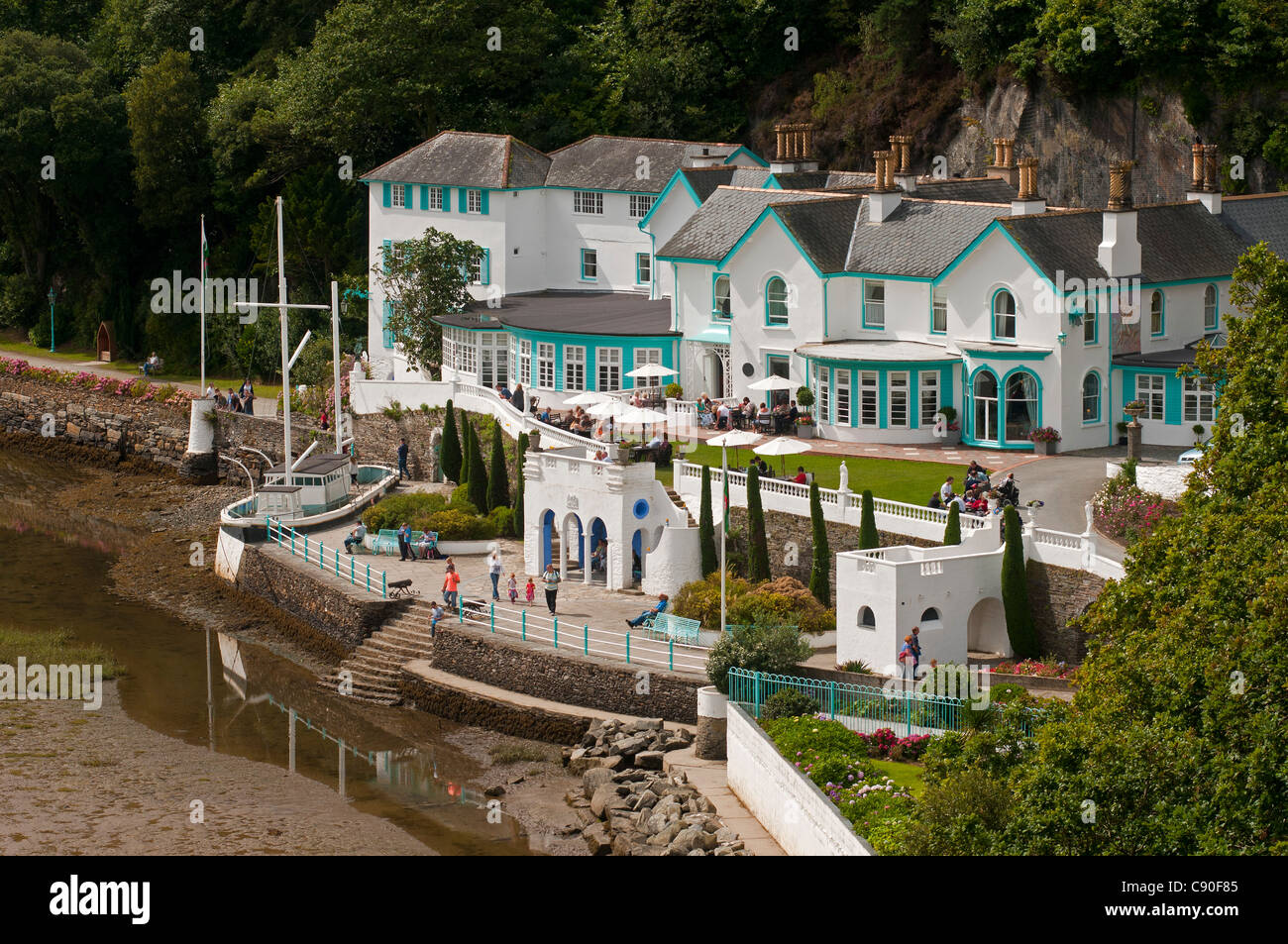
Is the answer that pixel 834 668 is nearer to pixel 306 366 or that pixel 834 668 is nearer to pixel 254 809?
pixel 254 809

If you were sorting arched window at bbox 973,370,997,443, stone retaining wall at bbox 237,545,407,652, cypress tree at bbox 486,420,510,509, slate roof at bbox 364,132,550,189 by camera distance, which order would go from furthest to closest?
1. slate roof at bbox 364,132,550,189
2. cypress tree at bbox 486,420,510,509
3. arched window at bbox 973,370,997,443
4. stone retaining wall at bbox 237,545,407,652

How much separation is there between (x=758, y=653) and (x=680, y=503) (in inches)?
461

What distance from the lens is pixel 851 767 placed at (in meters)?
38.4

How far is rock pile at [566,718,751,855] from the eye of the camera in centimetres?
3878

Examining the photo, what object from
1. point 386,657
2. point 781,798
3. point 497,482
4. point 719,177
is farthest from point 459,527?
point 781,798

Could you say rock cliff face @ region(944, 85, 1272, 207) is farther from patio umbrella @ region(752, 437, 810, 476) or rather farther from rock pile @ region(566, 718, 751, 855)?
rock pile @ region(566, 718, 751, 855)

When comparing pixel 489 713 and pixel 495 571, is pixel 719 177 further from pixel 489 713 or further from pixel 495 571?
pixel 489 713

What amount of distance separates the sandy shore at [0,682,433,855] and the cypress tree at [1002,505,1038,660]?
547 inches

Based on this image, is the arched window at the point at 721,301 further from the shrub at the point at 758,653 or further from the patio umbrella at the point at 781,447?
the shrub at the point at 758,653

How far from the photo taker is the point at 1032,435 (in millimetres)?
56844

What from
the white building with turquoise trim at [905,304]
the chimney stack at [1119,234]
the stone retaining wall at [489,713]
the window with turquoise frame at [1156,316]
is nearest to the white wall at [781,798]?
the stone retaining wall at [489,713]

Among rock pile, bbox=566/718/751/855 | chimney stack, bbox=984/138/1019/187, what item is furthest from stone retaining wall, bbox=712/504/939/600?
chimney stack, bbox=984/138/1019/187

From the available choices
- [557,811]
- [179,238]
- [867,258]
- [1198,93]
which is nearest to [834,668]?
[557,811]

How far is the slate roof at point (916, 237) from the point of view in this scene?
60.2 meters
